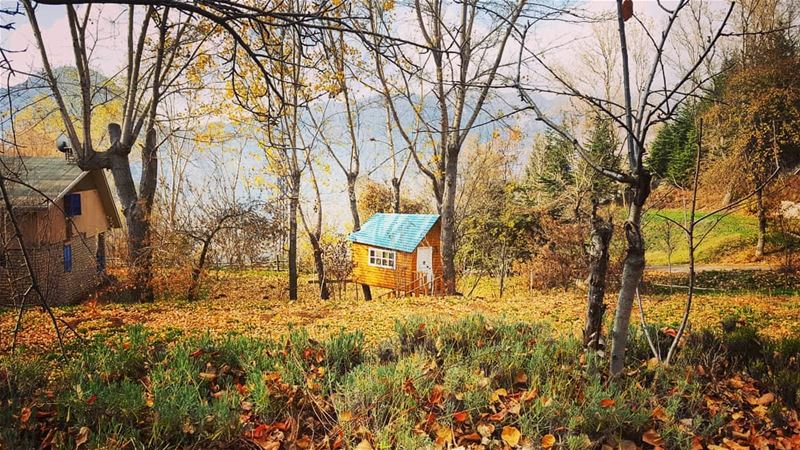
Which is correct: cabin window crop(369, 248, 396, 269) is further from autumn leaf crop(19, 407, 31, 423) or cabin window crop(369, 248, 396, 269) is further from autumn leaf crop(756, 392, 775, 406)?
autumn leaf crop(19, 407, 31, 423)

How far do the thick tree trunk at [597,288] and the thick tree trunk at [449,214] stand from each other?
23.4ft

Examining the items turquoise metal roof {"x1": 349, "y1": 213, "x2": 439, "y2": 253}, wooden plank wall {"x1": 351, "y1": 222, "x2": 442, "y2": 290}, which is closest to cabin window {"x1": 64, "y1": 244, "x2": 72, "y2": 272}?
wooden plank wall {"x1": 351, "y1": 222, "x2": 442, "y2": 290}

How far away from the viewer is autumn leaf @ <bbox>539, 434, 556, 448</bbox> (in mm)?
2480

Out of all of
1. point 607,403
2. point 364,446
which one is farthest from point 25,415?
point 607,403

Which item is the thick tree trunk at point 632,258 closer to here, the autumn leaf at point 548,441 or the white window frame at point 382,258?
the autumn leaf at point 548,441

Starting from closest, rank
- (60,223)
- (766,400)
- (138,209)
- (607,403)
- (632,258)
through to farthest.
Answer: (607,403)
(632,258)
(766,400)
(138,209)
(60,223)

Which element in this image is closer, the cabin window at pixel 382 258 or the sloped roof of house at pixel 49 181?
the sloped roof of house at pixel 49 181

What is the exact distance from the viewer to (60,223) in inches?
532

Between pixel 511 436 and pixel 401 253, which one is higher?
pixel 401 253

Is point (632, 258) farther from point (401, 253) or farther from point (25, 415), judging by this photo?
point (401, 253)

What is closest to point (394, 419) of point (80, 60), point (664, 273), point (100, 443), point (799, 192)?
point (100, 443)

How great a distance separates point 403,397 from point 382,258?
14279 mm

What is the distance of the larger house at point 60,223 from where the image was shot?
416 inches

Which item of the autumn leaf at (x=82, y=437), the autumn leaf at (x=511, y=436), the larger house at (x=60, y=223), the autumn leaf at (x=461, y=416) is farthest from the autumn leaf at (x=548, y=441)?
the larger house at (x=60, y=223)
